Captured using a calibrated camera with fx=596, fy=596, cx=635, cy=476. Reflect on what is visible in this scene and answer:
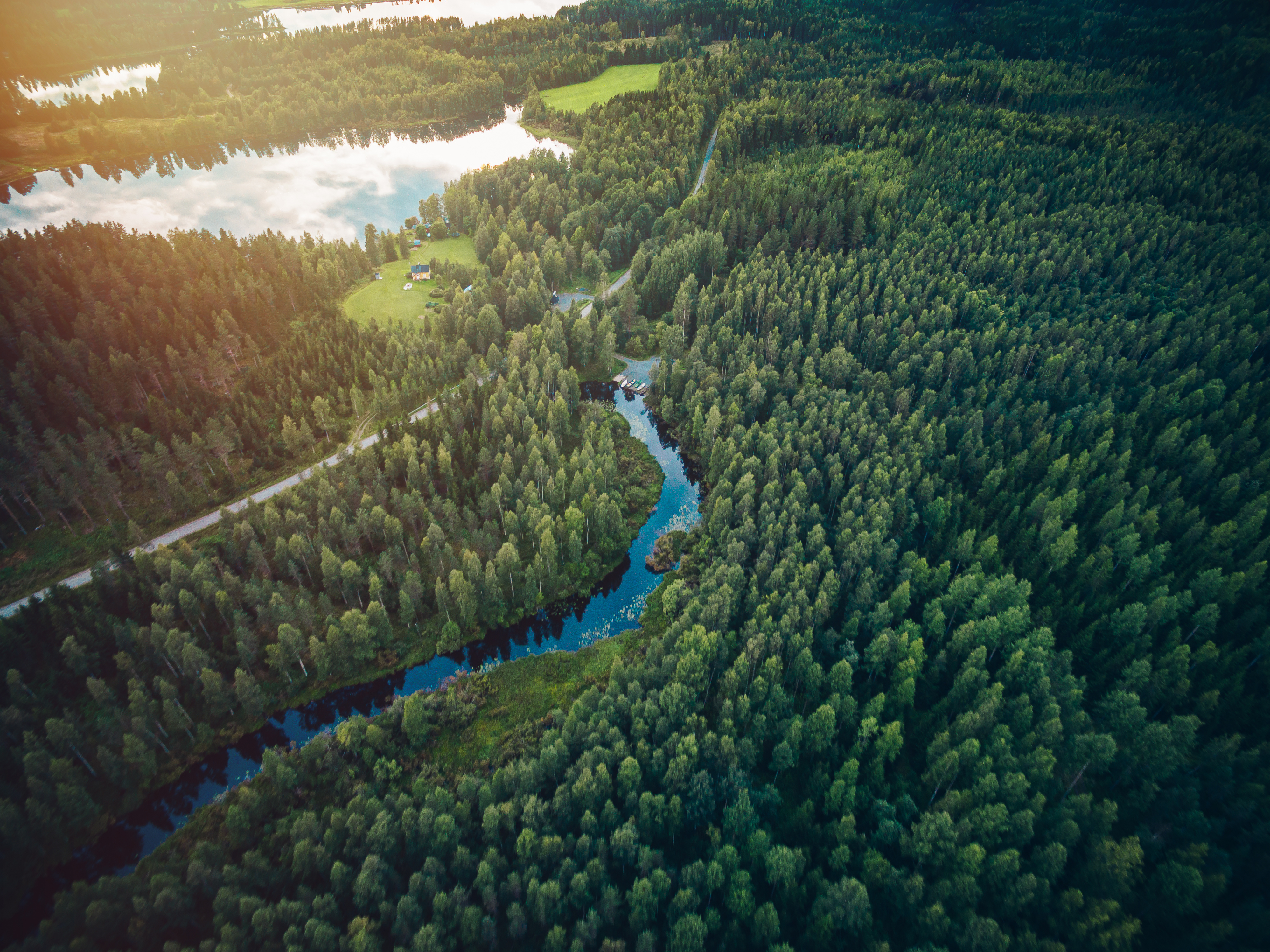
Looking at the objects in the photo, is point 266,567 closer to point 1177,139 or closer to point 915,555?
point 915,555

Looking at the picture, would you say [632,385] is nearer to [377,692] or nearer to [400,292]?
[400,292]

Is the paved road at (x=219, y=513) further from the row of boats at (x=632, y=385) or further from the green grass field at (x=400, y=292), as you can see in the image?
the row of boats at (x=632, y=385)

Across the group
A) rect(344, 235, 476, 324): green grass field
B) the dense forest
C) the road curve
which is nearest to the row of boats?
the dense forest

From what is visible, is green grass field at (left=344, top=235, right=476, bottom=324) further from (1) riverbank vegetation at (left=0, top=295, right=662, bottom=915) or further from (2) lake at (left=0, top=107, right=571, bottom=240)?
(1) riverbank vegetation at (left=0, top=295, right=662, bottom=915)

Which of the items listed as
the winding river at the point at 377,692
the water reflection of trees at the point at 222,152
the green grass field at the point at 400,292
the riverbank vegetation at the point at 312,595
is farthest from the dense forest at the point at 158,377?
the water reflection of trees at the point at 222,152

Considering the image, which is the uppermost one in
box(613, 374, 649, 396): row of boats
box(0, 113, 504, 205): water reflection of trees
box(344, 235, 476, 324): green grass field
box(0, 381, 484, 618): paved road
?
box(0, 113, 504, 205): water reflection of trees

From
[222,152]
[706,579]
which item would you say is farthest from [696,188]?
[222,152]
